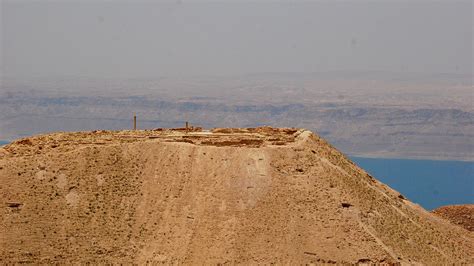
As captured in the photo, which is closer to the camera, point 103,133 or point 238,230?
point 238,230

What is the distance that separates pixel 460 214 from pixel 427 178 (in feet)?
353

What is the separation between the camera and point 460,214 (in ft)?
218

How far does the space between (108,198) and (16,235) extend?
15.9 ft

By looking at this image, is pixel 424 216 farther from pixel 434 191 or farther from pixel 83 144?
pixel 434 191

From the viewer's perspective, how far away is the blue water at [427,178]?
151250 millimetres

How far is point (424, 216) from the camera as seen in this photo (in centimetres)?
5412

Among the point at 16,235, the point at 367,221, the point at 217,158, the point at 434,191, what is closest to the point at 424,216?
the point at 367,221

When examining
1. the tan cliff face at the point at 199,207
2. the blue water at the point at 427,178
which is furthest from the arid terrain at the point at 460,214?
the blue water at the point at 427,178

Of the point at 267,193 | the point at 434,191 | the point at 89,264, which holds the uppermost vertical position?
the point at 267,193

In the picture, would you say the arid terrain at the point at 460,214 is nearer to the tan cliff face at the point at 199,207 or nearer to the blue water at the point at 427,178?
the tan cliff face at the point at 199,207

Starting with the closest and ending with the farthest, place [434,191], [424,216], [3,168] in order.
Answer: [3,168] → [424,216] → [434,191]

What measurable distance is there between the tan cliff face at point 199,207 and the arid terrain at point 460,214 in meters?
12.4

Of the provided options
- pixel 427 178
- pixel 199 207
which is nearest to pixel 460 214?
pixel 199 207

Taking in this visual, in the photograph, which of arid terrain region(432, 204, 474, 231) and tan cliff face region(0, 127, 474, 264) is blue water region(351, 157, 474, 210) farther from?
tan cliff face region(0, 127, 474, 264)
